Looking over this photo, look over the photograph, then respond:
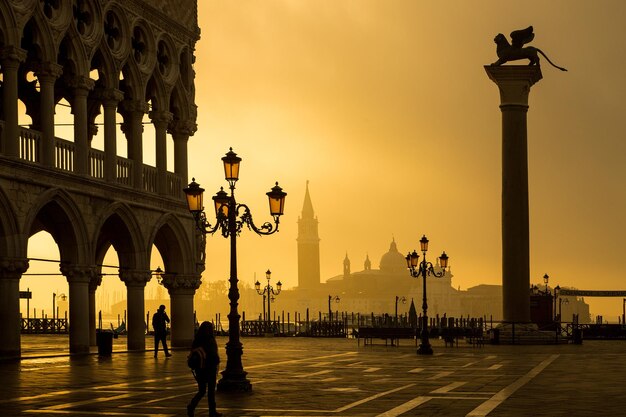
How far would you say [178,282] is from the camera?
44.8m

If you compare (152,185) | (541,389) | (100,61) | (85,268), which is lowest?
(541,389)

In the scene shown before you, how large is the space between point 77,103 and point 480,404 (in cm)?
2054

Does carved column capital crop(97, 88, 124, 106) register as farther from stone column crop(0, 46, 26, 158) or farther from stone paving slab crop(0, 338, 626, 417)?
stone paving slab crop(0, 338, 626, 417)

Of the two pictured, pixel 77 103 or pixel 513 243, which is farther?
pixel 513 243

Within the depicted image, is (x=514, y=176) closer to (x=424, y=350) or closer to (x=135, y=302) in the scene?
(x=424, y=350)

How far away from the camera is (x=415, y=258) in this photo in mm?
44906

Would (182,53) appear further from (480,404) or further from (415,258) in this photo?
(480,404)

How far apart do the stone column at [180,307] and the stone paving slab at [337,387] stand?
6.22 m

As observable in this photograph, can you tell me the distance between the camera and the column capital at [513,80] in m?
50.5

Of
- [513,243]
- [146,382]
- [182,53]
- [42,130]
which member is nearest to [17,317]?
[42,130]

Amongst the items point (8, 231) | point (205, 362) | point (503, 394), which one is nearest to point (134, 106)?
point (8, 231)

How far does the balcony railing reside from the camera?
3469cm

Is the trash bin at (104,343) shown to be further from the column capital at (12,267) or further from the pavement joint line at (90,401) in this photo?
the pavement joint line at (90,401)

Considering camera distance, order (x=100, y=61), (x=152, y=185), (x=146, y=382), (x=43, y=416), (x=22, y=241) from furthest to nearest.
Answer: (x=152, y=185), (x=100, y=61), (x=22, y=241), (x=146, y=382), (x=43, y=416)
